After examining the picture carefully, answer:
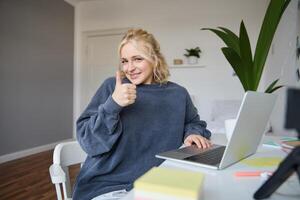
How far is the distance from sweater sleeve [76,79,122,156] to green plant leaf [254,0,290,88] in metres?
0.74

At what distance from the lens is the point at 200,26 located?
3.69 meters

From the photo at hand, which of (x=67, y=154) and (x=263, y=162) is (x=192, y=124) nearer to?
(x=263, y=162)

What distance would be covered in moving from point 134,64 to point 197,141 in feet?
→ 1.31

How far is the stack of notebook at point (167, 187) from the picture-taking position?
362 mm

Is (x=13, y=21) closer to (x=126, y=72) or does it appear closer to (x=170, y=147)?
(x=126, y=72)

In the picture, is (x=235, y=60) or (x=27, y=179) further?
(x=27, y=179)

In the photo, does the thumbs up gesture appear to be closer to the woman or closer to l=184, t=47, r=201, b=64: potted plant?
the woman

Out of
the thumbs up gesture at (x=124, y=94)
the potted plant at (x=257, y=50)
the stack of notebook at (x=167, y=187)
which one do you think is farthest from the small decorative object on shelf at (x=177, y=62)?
the stack of notebook at (x=167, y=187)

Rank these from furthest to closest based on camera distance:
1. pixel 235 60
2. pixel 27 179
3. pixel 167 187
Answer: pixel 27 179 < pixel 235 60 < pixel 167 187

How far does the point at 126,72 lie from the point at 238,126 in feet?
1.91

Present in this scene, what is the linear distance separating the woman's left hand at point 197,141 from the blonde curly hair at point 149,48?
0.28 m

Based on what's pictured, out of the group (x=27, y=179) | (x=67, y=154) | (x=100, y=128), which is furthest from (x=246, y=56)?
(x=27, y=179)

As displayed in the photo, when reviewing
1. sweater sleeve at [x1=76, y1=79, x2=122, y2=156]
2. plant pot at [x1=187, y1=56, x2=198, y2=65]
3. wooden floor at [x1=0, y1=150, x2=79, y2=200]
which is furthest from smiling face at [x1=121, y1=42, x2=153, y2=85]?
plant pot at [x1=187, y1=56, x2=198, y2=65]

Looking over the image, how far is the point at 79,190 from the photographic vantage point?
866mm
